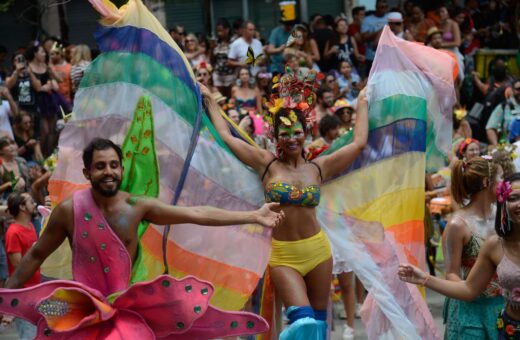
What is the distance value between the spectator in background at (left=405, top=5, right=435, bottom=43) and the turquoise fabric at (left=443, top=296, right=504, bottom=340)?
9.03m

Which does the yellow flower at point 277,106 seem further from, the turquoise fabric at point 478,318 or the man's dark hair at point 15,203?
the man's dark hair at point 15,203

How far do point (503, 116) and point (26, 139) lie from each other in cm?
538

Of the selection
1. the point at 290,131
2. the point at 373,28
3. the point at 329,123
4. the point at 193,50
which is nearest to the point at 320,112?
the point at 329,123

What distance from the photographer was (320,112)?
11.5 metres

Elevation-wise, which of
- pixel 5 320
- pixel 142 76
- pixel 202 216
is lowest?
pixel 5 320

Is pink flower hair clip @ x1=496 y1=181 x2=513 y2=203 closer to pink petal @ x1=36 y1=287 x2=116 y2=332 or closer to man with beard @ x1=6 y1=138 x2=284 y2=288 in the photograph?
man with beard @ x1=6 y1=138 x2=284 y2=288

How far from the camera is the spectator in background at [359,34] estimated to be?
15.1 meters

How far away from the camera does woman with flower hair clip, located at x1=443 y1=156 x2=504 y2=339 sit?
246 inches

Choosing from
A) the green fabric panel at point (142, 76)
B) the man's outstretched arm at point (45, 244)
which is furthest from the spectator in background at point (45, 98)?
the man's outstretched arm at point (45, 244)

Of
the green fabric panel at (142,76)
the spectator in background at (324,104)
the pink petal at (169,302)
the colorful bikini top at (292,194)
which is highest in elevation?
the green fabric panel at (142,76)

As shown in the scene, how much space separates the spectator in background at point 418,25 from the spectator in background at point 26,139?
5626mm

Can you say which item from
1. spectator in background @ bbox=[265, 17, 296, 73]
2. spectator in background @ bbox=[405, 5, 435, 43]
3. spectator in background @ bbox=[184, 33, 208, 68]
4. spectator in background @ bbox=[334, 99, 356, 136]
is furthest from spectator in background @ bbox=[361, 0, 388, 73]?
spectator in background @ bbox=[334, 99, 356, 136]

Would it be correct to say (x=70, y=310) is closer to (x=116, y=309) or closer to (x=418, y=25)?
(x=116, y=309)

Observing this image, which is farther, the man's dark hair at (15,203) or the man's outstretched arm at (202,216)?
the man's dark hair at (15,203)
